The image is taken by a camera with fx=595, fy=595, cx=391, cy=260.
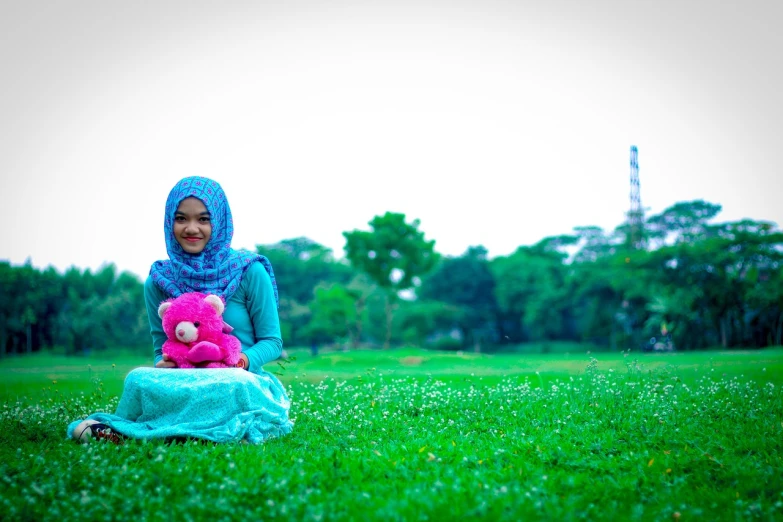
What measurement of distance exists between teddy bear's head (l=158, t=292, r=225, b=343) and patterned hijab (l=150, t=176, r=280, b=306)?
0.30 m

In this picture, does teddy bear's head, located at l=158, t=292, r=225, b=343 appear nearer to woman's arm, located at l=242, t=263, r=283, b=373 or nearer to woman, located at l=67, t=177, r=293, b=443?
woman, located at l=67, t=177, r=293, b=443

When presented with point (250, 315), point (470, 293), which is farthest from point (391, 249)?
point (250, 315)

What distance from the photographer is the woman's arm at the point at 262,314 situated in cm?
609

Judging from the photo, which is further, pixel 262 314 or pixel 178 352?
pixel 262 314

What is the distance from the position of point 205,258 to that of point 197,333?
2.86 feet

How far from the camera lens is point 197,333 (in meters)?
5.59

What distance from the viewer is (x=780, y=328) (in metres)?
31.8

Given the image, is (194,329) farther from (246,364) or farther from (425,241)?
(425,241)

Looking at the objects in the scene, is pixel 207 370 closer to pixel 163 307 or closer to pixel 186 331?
pixel 186 331

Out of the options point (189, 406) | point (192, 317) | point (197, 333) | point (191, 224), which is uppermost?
point (191, 224)

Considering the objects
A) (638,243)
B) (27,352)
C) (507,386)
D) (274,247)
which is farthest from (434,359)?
(274,247)

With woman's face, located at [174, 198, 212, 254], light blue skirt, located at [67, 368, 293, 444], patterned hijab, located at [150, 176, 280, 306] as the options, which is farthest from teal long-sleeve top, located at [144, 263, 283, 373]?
woman's face, located at [174, 198, 212, 254]

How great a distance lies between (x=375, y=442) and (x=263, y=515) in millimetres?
2274

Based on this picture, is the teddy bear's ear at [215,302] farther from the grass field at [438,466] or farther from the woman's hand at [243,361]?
the grass field at [438,466]
